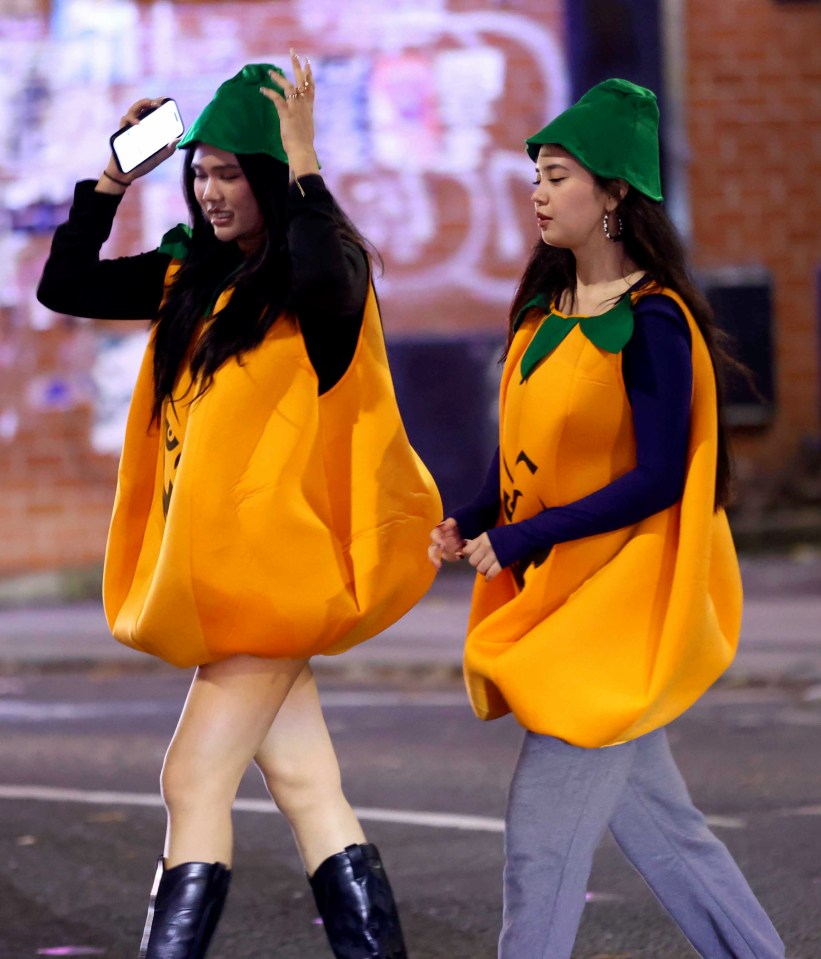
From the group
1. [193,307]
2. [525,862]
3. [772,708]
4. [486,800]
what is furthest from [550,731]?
[772,708]

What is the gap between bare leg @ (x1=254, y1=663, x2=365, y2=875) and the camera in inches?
162

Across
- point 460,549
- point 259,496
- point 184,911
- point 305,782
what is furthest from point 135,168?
point 184,911

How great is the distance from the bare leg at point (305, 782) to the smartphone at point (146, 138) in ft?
3.84

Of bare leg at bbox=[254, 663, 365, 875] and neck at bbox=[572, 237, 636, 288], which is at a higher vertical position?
neck at bbox=[572, 237, 636, 288]

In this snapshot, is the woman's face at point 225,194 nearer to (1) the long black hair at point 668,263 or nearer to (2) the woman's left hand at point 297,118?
(2) the woman's left hand at point 297,118

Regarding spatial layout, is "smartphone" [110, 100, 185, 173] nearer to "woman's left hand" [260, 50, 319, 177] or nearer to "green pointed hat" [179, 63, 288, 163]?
"green pointed hat" [179, 63, 288, 163]

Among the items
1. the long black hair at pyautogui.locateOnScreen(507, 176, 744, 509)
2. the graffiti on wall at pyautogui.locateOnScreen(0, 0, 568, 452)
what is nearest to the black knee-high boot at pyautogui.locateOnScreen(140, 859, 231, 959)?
the long black hair at pyautogui.locateOnScreen(507, 176, 744, 509)

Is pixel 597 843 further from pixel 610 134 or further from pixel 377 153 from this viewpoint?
pixel 377 153

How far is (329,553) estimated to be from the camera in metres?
3.97

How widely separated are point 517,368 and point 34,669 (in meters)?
8.03

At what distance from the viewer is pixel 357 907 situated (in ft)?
13.3

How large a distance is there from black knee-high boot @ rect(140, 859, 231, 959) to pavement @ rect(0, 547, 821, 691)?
6547mm

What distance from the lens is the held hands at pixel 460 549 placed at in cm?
374

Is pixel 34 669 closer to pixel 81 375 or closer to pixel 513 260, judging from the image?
pixel 81 375
